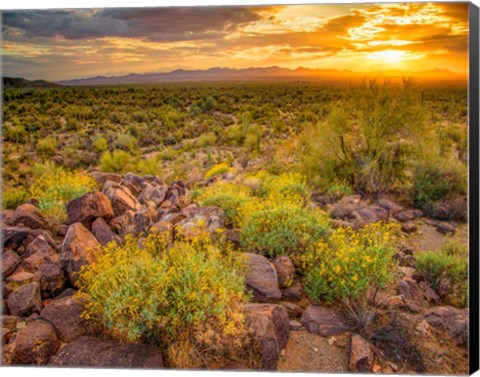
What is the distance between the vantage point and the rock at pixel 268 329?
5.35m

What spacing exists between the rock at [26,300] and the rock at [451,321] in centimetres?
435

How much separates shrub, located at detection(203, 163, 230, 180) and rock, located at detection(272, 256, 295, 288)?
2.08 metres

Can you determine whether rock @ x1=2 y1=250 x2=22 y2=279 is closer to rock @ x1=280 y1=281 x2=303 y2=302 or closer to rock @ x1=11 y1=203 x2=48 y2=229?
rock @ x1=11 y1=203 x2=48 y2=229

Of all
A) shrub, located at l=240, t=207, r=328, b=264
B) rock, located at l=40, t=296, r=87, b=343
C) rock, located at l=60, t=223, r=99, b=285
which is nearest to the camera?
rock, located at l=40, t=296, r=87, b=343

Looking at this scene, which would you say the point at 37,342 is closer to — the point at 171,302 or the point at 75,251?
the point at 75,251

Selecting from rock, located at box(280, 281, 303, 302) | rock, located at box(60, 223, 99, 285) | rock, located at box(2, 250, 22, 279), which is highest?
rock, located at box(60, 223, 99, 285)

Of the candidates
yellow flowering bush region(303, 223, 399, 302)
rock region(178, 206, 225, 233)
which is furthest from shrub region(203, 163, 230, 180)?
yellow flowering bush region(303, 223, 399, 302)

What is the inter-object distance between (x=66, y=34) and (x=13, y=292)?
3202 millimetres

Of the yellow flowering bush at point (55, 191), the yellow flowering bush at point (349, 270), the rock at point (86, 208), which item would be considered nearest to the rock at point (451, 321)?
the yellow flowering bush at point (349, 270)

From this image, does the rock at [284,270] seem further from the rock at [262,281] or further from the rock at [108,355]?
the rock at [108,355]

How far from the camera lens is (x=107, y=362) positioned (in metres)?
5.45

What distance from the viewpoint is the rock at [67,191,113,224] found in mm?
6965

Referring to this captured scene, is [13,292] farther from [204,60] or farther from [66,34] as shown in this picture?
[204,60]

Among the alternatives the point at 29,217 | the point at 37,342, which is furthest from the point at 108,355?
the point at 29,217
